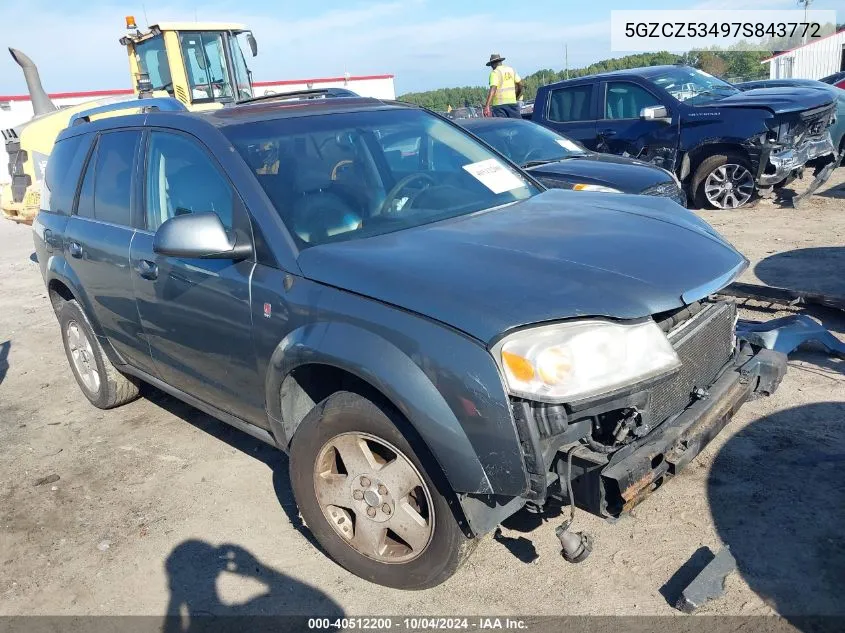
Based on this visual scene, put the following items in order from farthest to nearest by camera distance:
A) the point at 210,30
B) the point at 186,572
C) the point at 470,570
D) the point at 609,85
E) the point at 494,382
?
the point at 210,30
the point at 609,85
the point at 186,572
the point at 470,570
the point at 494,382

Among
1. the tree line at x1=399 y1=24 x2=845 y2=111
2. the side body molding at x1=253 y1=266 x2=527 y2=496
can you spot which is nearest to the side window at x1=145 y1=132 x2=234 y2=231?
the side body molding at x1=253 y1=266 x2=527 y2=496

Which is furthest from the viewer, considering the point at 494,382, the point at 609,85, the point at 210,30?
the point at 210,30

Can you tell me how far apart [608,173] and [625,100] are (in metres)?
3.43

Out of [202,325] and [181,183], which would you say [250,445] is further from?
[181,183]

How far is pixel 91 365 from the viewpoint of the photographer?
4906mm

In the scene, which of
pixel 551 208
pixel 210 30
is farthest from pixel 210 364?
pixel 210 30

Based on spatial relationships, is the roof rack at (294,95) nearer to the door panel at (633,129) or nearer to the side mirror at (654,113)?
the side mirror at (654,113)

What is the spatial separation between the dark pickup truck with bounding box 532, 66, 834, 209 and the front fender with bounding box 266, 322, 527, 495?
25.2 ft

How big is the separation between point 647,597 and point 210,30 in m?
11.5

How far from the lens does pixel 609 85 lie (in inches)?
386

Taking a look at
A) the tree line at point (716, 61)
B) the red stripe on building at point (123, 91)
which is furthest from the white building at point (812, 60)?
the red stripe on building at point (123, 91)

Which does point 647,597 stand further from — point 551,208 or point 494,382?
point 551,208

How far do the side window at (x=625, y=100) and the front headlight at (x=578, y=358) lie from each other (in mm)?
7977

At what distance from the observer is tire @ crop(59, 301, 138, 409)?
4.68 m
